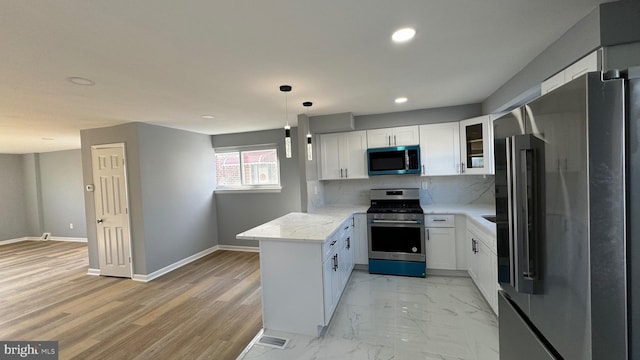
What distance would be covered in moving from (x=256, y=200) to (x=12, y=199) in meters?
7.04

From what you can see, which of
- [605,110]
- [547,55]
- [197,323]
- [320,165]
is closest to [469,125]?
[547,55]

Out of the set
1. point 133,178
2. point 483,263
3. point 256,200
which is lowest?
point 483,263

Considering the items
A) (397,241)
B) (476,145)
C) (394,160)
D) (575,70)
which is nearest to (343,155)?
(394,160)

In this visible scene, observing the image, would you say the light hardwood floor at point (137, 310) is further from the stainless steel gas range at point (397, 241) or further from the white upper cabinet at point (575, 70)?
the white upper cabinet at point (575, 70)

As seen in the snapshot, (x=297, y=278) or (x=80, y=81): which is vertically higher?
(x=80, y=81)

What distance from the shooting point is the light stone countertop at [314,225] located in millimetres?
2311

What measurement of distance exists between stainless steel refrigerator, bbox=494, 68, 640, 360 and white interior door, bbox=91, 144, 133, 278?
483 cm

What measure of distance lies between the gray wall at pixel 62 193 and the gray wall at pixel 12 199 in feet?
1.20

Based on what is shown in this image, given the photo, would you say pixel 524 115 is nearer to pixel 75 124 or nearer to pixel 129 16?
pixel 129 16

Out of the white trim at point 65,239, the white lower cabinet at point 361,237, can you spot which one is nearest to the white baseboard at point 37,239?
the white trim at point 65,239

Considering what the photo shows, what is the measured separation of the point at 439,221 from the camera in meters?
3.43

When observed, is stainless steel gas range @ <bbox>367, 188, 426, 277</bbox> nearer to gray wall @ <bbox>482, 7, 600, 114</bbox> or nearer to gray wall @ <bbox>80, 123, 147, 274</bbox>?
gray wall @ <bbox>482, 7, 600, 114</bbox>

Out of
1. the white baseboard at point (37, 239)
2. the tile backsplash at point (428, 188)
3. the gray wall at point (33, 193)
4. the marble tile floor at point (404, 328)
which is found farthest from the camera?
the gray wall at point (33, 193)

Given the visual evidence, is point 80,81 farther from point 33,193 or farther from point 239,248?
point 33,193
